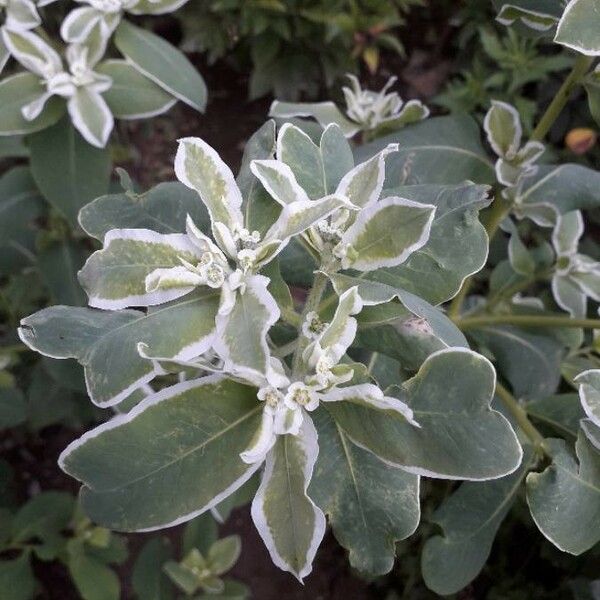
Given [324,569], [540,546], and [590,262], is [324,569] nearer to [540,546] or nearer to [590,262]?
[540,546]

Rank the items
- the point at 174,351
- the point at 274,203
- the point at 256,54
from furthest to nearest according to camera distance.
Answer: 1. the point at 256,54
2. the point at 274,203
3. the point at 174,351

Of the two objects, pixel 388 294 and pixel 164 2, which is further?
pixel 164 2

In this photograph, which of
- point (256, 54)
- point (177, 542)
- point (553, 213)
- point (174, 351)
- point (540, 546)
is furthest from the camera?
point (256, 54)

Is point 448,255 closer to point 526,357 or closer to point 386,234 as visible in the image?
point 386,234

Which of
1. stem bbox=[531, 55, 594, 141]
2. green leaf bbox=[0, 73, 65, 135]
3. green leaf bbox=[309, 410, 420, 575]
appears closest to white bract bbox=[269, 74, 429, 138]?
stem bbox=[531, 55, 594, 141]

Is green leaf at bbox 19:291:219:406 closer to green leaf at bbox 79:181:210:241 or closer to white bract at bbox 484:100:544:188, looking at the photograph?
green leaf at bbox 79:181:210:241

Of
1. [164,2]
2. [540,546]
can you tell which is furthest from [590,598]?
[164,2]

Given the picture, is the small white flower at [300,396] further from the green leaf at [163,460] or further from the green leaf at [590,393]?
the green leaf at [590,393]

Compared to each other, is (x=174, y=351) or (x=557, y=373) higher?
(x=174, y=351)
